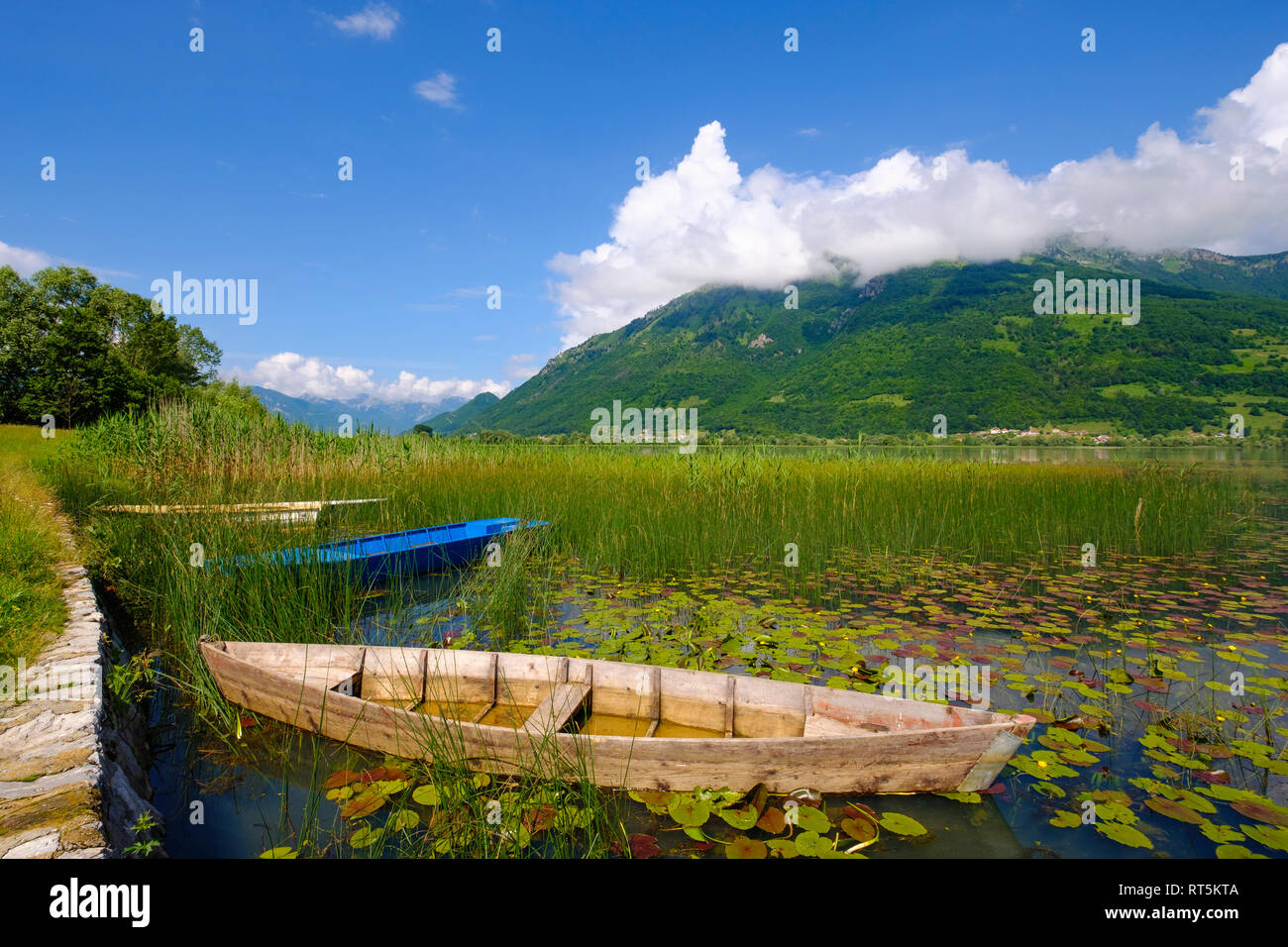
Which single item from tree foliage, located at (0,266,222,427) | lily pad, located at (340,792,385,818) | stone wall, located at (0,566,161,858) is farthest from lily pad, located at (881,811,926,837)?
tree foliage, located at (0,266,222,427)

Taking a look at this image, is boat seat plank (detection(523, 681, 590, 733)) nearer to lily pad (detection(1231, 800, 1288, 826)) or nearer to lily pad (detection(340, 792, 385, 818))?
lily pad (detection(340, 792, 385, 818))

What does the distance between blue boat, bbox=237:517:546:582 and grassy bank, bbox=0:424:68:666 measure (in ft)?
3.82

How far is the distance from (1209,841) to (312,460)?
33.3 feet

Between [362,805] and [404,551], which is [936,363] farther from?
[362,805]

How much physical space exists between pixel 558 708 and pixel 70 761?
1994 mm

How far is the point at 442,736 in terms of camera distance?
283 centimetres

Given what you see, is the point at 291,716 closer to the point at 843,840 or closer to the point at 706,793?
the point at 706,793

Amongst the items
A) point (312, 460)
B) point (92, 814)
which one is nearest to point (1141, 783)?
point (92, 814)

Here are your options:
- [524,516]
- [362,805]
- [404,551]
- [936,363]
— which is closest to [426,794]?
[362,805]

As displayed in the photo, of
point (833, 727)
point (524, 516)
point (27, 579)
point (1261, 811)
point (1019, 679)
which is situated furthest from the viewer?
point (524, 516)

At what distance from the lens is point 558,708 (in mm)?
3051

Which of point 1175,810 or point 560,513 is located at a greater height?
point 560,513

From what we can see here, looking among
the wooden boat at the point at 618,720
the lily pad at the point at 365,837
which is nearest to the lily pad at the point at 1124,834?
the wooden boat at the point at 618,720

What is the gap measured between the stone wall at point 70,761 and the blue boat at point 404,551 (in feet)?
4.81
